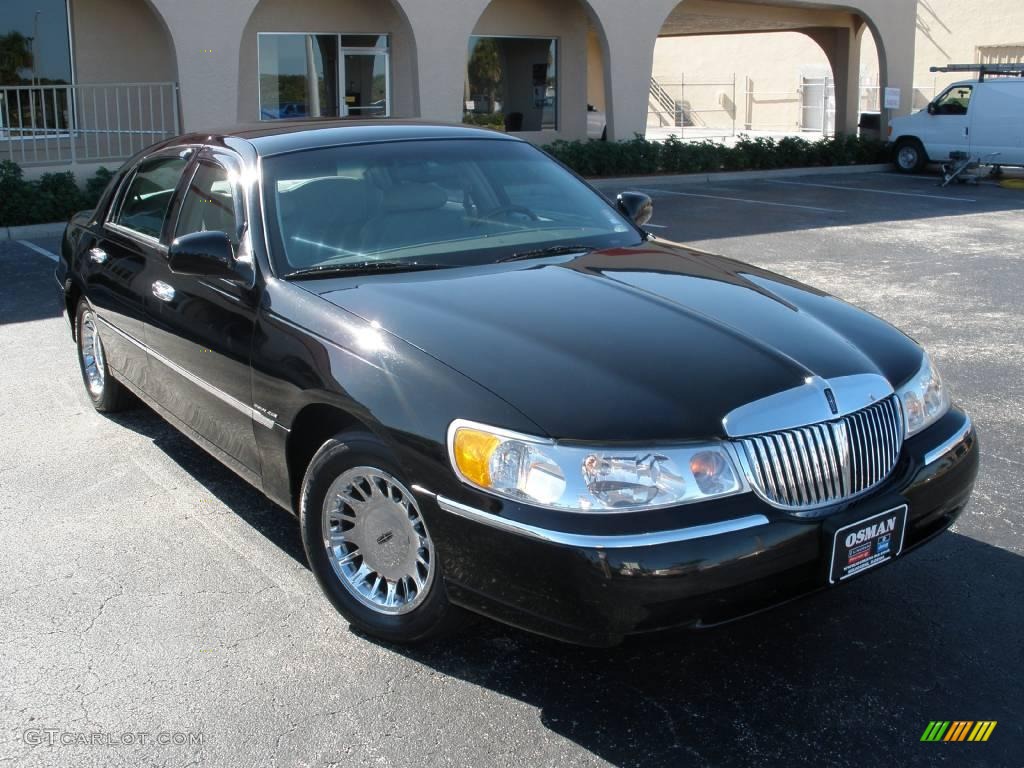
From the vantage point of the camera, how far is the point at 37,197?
13.8m

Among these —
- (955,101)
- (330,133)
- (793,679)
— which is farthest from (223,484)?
(955,101)

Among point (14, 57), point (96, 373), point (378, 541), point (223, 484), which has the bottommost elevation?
point (223, 484)

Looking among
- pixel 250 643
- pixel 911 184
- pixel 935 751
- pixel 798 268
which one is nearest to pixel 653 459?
pixel 935 751

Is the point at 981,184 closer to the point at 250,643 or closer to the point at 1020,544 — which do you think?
the point at 1020,544

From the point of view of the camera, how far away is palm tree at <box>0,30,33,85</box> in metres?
16.4

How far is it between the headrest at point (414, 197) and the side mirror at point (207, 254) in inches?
26.5

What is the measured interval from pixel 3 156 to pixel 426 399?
1444 cm

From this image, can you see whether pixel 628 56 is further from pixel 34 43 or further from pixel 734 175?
pixel 34 43

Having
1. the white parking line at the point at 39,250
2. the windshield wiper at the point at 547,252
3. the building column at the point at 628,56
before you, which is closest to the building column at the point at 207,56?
the white parking line at the point at 39,250

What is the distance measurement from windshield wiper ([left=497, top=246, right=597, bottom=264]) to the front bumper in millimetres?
1429

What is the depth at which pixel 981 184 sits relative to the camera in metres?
21.3

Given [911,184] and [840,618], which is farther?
[911,184]

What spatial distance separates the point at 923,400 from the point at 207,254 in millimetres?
2683

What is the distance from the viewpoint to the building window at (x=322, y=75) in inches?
737
